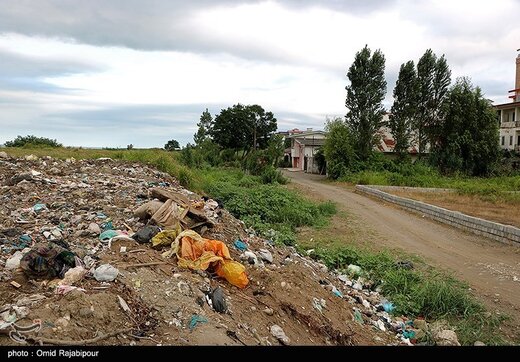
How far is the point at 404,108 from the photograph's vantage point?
26375 millimetres

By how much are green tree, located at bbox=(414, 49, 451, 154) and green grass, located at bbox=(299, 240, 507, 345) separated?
845 inches

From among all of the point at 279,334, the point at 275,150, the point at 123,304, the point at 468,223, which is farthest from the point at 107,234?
the point at 275,150

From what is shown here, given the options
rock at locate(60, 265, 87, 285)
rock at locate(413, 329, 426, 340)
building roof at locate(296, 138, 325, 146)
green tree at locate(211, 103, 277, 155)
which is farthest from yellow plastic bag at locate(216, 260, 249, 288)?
green tree at locate(211, 103, 277, 155)

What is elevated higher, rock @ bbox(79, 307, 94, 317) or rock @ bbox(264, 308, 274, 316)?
rock @ bbox(79, 307, 94, 317)

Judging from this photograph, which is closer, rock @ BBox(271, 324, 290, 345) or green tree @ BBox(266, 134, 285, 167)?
rock @ BBox(271, 324, 290, 345)

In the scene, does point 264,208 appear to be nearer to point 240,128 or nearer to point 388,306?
point 388,306

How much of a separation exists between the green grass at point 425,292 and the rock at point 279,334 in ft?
6.58

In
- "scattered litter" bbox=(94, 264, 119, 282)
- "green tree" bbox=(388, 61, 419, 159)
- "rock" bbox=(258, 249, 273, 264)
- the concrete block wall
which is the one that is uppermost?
"green tree" bbox=(388, 61, 419, 159)

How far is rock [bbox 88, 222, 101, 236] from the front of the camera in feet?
16.7

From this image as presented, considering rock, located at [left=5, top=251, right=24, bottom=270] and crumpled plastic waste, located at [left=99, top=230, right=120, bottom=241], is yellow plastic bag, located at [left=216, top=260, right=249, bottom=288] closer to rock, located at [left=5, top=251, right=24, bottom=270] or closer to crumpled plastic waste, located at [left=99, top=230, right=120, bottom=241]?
crumpled plastic waste, located at [left=99, top=230, right=120, bottom=241]

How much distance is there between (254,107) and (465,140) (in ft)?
86.0

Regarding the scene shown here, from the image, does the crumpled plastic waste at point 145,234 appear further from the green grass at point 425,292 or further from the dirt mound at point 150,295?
the green grass at point 425,292

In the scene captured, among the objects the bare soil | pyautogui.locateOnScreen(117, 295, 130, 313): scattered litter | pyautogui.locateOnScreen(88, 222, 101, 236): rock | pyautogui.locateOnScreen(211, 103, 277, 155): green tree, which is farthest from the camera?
pyautogui.locateOnScreen(211, 103, 277, 155): green tree
